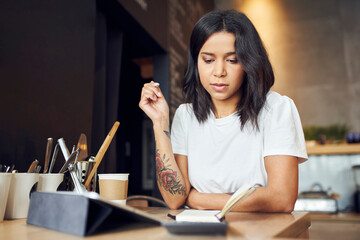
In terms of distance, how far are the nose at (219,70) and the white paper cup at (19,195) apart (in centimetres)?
72

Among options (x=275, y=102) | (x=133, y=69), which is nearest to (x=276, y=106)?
(x=275, y=102)

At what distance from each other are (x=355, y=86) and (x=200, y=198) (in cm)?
354

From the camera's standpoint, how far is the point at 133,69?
14.8 ft

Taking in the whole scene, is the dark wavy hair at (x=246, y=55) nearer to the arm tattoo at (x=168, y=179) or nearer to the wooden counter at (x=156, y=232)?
the arm tattoo at (x=168, y=179)

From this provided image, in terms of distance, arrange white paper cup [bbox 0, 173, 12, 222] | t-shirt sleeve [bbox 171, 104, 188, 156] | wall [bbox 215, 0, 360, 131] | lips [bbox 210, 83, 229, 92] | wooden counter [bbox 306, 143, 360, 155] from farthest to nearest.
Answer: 1. wall [bbox 215, 0, 360, 131]
2. wooden counter [bbox 306, 143, 360, 155]
3. t-shirt sleeve [bbox 171, 104, 188, 156]
4. lips [bbox 210, 83, 229, 92]
5. white paper cup [bbox 0, 173, 12, 222]

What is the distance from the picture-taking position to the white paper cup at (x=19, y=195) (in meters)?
0.85

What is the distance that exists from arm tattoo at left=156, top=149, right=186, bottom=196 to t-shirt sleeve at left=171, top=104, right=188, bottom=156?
5.6 inches

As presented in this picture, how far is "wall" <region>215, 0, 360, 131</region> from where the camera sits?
156 inches

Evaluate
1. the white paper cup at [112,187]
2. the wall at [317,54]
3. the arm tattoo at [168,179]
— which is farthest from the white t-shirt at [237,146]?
the wall at [317,54]

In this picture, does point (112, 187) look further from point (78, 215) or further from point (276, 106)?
point (276, 106)

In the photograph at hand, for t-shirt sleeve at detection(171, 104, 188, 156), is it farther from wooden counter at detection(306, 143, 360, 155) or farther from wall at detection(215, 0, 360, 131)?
wall at detection(215, 0, 360, 131)

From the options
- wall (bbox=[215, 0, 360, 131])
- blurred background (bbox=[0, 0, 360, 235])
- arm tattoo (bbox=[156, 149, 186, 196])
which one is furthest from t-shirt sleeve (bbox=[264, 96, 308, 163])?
wall (bbox=[215, 0, 360, 131])

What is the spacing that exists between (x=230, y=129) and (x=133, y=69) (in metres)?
3.39

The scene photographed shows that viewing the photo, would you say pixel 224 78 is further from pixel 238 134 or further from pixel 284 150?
pixel 284 150
